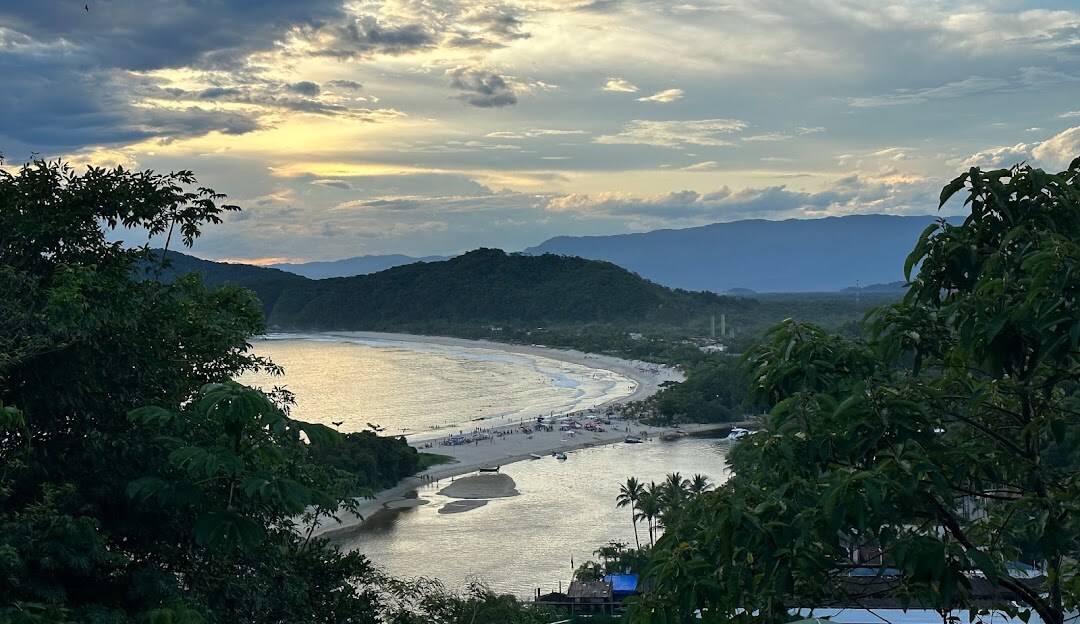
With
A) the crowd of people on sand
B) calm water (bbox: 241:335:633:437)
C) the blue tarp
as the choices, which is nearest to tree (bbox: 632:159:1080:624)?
the blue tarp

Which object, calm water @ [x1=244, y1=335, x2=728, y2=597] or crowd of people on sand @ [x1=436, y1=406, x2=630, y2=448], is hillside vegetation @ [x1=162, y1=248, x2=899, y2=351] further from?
crowd of people on sand @ [x1=436, y1=406, x2=630, y2=448]

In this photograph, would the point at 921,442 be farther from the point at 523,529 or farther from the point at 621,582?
the point at 523,529

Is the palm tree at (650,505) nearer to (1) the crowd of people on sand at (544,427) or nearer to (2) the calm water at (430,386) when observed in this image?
(1) the crowd of people on sand at (544,427)

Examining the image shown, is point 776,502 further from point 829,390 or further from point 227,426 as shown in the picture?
point 227,426

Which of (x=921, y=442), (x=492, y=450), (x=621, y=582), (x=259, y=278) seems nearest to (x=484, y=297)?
(x=259, y=278)

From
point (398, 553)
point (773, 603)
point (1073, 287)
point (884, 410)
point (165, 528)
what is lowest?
point (398, 553)

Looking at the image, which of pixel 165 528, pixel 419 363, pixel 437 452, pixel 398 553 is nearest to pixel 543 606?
pixel 398 553
